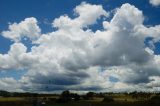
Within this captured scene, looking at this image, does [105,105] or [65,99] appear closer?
[105,105]

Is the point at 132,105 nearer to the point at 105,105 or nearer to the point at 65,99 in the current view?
the point at 105,105

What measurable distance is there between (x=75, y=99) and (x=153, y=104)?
4815 centimetres

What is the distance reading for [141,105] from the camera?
134375mm

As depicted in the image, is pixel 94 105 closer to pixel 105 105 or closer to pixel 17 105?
pixel 105 105

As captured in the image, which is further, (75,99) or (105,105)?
(75,99)

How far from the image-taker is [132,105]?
132000 mm

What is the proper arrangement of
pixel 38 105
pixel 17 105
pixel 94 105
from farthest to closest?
pixel 94 105 < pixel 17 105 < pixel 38 105

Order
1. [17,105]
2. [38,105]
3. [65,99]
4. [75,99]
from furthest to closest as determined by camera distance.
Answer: [75,99] < [65,99] < [17,105] < [38,105]

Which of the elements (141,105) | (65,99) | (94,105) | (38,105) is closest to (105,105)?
(94,105)

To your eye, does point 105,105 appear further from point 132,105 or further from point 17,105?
point 17,105

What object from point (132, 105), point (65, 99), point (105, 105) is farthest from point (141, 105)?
point (65, 99)

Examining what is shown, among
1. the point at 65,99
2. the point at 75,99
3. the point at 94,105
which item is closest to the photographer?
the point at 94,105

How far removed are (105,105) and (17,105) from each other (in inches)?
1419

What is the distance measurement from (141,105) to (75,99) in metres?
45.5
